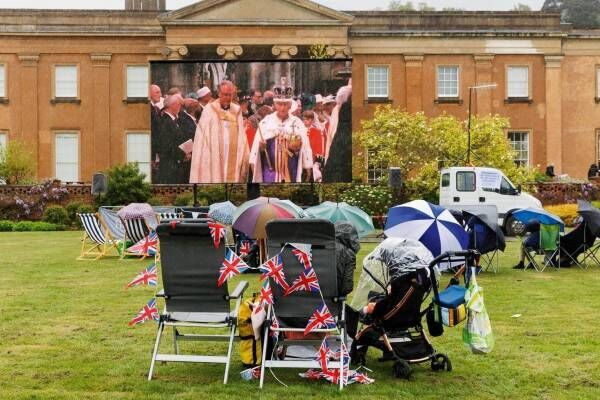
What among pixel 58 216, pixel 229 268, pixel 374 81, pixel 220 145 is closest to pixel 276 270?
pixel 229 268

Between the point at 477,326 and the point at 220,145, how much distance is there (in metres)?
21.5

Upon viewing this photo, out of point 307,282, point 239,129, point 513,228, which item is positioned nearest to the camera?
point 307,282

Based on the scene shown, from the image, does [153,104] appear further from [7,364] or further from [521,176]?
[7,364]

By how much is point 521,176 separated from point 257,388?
28.9 metres

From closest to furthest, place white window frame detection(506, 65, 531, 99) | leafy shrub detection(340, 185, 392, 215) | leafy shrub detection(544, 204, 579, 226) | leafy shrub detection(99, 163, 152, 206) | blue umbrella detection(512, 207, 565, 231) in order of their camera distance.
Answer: blue umbrella detection(512, 207, 565, 231) → leafy shrub detection(544, 204, 579, 226) → leafy shrub detection(340, 185, 392, 215) → leafy shrub detection(99, 163, 152, 206) → white window frame detection(506, 65, 531, 99)

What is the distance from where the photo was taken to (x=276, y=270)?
7555 mm

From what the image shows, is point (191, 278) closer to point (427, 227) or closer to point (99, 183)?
point (427, 227)

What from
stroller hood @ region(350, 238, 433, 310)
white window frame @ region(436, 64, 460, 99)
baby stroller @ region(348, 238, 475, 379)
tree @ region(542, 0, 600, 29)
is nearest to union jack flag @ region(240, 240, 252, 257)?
stroller hood @ region(350, 238, 433, 310)

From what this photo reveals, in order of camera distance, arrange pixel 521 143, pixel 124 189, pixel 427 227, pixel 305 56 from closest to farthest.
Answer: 1. pixel 427 227
2. pixel 124 189
3. pixel 305 56
4. pixel 521 143

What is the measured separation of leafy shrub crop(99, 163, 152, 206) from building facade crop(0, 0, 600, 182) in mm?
7445

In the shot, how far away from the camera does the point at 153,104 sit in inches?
1125

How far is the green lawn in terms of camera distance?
24.0ft

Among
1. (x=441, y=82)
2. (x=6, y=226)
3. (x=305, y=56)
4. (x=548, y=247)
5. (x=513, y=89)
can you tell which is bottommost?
(x=6, y=226)

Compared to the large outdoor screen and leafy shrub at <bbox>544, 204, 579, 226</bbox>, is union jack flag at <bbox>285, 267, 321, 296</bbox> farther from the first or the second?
leafy shrub at <bbox>544, 204, 579, 226</bbox>
